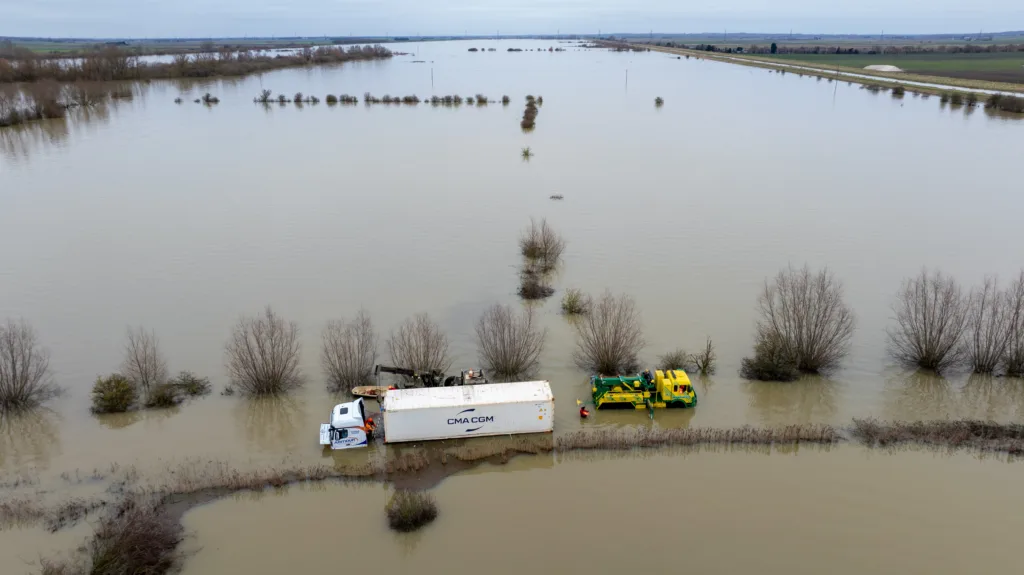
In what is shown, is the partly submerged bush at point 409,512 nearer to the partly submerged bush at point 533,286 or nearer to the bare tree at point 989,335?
the partly submerged bush at point 533,286

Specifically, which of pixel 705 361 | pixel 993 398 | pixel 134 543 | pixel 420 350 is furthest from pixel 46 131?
pixel 993 398

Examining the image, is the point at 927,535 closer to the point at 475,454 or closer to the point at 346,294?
the point at 475,454

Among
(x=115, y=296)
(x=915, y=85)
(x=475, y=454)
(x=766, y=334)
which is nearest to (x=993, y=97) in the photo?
(x=915, y=85)

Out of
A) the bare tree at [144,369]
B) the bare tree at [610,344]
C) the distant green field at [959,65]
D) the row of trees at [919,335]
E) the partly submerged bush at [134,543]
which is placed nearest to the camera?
the partly submerged bush at [134,543]

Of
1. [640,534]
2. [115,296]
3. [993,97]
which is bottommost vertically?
[640,534]

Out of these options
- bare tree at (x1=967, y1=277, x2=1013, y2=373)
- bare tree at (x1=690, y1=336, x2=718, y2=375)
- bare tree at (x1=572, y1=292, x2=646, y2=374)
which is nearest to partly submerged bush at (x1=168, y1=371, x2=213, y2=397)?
bare tree at (x1=572, y1=292, x2=646, y2=374)

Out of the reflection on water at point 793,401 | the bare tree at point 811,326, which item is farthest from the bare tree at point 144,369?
the bare tree at point 811,326

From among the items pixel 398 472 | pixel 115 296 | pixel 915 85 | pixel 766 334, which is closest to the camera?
pixel 398 472
